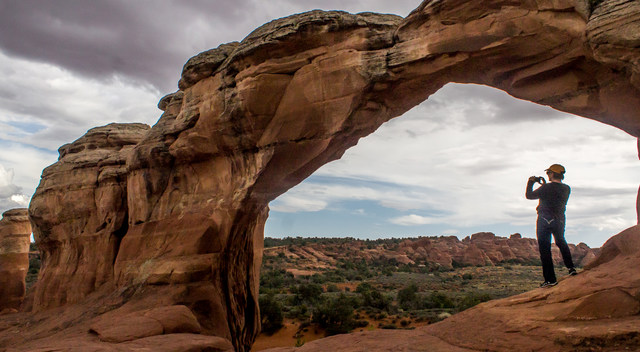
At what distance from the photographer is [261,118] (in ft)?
34.3

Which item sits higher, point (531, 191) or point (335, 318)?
point (531, 191)

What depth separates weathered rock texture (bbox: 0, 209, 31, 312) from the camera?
836 inches

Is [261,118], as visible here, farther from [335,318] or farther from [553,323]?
[335,318]

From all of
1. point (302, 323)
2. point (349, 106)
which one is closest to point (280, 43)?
point (349, 106)

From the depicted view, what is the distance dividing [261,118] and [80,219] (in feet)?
27.7

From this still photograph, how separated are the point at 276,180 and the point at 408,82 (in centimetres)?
458

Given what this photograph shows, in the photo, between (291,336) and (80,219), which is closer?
(80,219)

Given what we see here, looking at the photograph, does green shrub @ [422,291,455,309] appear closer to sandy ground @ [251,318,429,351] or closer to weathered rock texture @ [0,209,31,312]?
sandy ground @ [251,318,429,351]

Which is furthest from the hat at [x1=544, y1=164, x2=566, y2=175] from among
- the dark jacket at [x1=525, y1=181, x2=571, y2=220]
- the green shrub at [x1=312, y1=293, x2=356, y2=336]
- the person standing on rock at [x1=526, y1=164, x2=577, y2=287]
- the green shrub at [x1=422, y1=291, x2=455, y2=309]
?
the green shrub at [x1=422, y1=291, x2=455, y2=309]

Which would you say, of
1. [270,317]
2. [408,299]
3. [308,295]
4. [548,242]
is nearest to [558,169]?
[548,242]

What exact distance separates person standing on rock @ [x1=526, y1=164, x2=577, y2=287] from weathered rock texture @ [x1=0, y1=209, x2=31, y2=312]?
24973 mm

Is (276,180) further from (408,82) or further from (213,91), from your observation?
(408,82)

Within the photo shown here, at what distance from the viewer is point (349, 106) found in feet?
31.0

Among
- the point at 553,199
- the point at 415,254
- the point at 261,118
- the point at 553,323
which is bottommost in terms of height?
the point at 415,254
